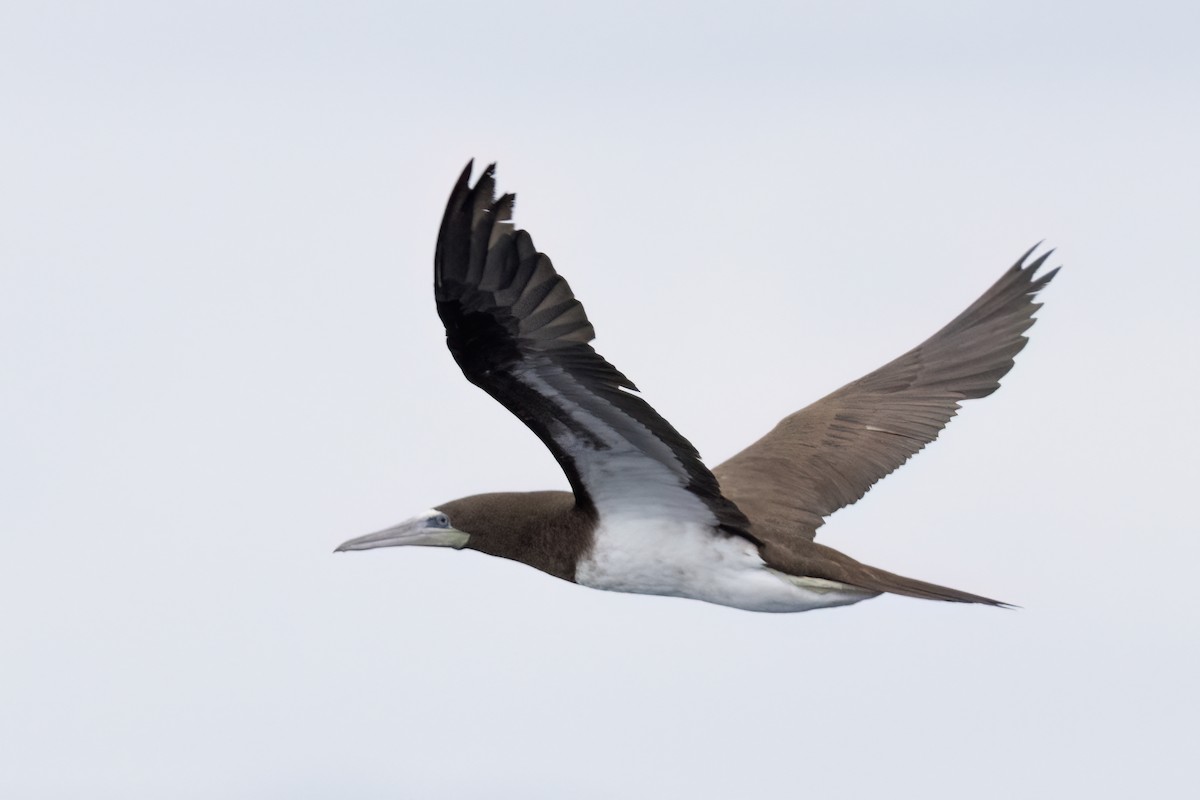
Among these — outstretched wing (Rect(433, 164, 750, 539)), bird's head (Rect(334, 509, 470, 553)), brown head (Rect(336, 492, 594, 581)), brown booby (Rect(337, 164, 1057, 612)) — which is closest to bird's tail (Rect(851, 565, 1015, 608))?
brown booby (Rect(337, 164, 1057, 612))

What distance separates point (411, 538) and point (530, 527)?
1046 mm

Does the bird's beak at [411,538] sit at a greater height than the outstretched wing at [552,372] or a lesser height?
lesser

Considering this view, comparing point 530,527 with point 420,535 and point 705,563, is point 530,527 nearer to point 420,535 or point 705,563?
point 420,535

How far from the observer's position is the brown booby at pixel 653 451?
1152 cm

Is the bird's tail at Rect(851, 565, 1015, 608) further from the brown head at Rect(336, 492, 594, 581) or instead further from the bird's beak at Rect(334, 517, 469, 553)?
the bird's beak at Rect(334, 517, 469, 553)

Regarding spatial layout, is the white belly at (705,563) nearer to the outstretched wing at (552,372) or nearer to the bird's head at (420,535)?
the outstretched wing at (552,372)

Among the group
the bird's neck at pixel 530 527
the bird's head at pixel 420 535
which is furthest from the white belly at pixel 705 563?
the bird's head at pixel 420 535

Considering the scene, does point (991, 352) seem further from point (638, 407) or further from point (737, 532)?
point (638, 407)

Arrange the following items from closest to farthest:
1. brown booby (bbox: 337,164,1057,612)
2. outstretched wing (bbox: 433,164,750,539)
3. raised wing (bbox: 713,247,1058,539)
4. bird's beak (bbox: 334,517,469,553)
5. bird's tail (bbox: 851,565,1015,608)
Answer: outstretched wing (bbox: 433,164,750,539) < brown booby (bbox: 337,164,1057,612) < bird's tail (bbox: 851,565,1015,608) < bird's beak (bbox: 334,517,469,553) < raised wing (bbox: 713,247,1058,539)

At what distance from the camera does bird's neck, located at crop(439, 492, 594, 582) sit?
45.4 feet

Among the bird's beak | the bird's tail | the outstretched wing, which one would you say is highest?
the outstretched wing

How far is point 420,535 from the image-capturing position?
48.1 ft

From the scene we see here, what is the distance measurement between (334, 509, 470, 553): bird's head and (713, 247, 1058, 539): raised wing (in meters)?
2.04

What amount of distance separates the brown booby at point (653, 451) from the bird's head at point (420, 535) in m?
0.01
